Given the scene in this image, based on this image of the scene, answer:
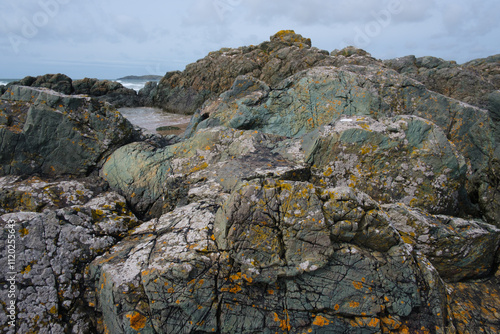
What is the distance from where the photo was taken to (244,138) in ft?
24.3

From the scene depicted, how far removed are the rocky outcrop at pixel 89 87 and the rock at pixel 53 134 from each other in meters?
30.5

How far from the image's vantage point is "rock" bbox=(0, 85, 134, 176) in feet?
22.5

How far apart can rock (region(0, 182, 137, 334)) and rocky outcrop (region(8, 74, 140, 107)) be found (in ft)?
111

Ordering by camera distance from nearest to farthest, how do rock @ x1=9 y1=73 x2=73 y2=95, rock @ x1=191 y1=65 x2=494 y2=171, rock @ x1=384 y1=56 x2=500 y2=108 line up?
1. rock @ x1=191 y1=65 x2=494 y2=171
2. rock @ x1=384 y1=56 x2=500 y2=108
3. rock @ x1=9 y1=73 x2=73 y2=95

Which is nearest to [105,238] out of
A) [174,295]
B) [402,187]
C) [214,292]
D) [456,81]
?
[174,295]

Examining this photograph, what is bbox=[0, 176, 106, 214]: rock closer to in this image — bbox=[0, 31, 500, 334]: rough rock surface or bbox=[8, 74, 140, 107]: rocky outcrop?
bbox=[0, 31, 500, 334]: rough rock surface

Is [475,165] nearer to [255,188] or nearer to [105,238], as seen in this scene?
[255,188]

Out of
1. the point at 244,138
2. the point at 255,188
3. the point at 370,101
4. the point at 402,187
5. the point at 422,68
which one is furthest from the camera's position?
the point at 422,68

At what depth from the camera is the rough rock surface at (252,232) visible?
4070 mm

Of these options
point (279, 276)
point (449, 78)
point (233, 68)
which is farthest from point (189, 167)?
point (449, 78)

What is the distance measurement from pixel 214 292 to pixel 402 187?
467 centimetres

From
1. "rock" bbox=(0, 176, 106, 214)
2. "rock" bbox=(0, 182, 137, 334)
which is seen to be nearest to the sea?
"rock" bbox=(0, 176, 106, 214)

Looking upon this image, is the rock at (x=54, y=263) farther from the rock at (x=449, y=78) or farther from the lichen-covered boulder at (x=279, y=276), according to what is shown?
the rock at (x=449, y=78)

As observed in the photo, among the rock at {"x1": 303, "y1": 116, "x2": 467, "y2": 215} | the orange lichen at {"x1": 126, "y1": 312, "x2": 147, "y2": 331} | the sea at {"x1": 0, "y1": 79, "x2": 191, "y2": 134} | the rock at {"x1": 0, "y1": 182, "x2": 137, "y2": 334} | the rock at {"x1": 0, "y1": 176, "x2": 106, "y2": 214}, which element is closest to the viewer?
the orange lichen at {"x1": 126, "y1": 312, "x2": 147, "y2": 331}
